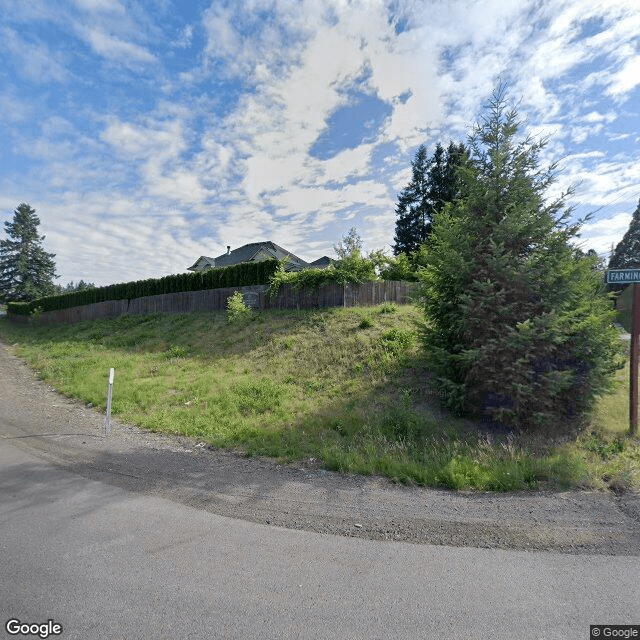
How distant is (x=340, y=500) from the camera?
4285 millimetres

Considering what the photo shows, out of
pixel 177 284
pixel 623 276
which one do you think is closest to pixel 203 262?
pixel 177 284

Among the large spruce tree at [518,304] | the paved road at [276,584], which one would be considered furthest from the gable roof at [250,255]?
the paved road at [276,584]

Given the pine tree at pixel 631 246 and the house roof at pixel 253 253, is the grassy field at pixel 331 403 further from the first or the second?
the pine tree at pixel 631 246

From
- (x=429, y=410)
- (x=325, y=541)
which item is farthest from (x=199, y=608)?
(x=429, y=410)

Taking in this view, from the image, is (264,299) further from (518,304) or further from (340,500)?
(340,500)

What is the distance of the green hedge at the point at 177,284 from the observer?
19.0 metres

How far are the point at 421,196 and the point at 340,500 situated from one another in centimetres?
3692

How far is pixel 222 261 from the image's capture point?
40750mm

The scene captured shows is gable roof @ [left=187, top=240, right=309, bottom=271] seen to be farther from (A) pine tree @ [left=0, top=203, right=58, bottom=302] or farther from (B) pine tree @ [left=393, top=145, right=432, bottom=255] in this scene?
(A) pine tree @ [left=0, top=203, right=58, bottom=302]

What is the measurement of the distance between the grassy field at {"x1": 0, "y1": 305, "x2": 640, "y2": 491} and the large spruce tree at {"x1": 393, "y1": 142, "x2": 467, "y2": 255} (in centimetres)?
2335

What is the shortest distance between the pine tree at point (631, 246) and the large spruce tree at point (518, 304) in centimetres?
3865

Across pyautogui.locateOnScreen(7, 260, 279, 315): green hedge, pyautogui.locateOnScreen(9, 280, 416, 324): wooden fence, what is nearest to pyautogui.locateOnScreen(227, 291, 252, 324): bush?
pyautogui.locateOnScreen(9, 280, 416, 324): wooden fence

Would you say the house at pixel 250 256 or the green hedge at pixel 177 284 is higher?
the house at pixel 250 256

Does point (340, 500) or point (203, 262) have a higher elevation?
point (203, 262)
